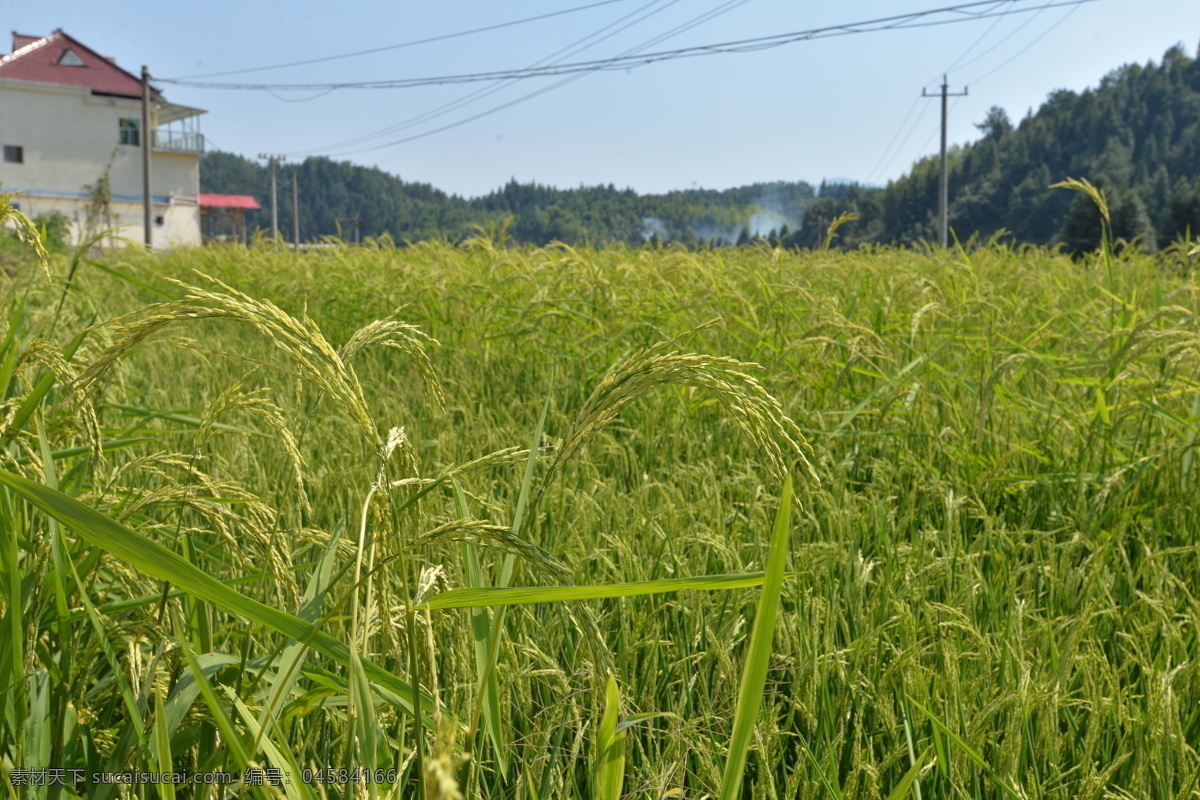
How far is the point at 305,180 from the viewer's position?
125 meters

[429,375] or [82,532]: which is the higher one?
[429,375]

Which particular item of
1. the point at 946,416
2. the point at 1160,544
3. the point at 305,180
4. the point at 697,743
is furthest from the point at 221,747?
the point at 305,180

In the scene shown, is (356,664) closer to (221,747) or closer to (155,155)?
(221,747)

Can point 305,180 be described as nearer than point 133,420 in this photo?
No

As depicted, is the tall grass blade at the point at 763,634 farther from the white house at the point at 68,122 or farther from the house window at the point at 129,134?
the house window at the point at 129,134

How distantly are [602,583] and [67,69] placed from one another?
4854 cm

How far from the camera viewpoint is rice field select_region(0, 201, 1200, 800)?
0.66m

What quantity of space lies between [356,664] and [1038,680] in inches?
46.6

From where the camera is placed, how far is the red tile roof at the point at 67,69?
38.3 metres

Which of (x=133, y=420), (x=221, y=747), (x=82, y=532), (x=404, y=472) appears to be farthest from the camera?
(x=133, y=420)

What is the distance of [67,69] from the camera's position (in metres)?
39.2

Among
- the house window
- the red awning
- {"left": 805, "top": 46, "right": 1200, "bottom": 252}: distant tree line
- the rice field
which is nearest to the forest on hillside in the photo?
{"left": 805, "top": 46, "right": 1200, "bottom": 252}: distant tree line

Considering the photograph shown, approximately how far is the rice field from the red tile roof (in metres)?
44.9

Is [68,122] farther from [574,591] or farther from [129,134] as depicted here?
[574,591]
